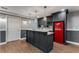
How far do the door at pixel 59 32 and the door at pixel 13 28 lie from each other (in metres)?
4.02

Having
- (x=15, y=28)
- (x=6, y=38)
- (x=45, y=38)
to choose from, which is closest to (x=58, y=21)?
Result: (x=45, y=38)

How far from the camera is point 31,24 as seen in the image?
9742mm

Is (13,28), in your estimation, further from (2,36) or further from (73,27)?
(73,27)

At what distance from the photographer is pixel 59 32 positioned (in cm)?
608

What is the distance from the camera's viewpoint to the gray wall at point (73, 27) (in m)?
5.79

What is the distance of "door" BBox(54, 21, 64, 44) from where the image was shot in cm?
580

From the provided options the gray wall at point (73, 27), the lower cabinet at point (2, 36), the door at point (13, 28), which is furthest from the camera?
the door at point (13, 28)

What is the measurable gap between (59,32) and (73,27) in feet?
4.43

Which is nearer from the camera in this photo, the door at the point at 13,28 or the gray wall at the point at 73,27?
the gray wall at the point at 73,27

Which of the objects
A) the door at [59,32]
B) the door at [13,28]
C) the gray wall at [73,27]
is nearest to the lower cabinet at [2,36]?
the door at [13,28]

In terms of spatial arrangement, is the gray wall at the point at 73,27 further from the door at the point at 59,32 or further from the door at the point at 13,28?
the door at the point at 13,28
